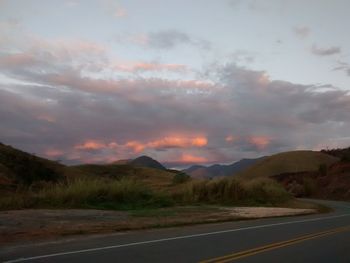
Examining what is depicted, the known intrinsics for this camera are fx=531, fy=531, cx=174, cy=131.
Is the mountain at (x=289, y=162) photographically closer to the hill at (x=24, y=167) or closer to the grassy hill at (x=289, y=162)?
the grassy hill at (x=289, y=162)

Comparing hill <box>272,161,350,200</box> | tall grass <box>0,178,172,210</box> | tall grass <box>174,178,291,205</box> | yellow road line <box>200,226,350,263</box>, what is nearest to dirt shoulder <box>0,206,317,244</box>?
tall grass <box>0,178,172,210</box>

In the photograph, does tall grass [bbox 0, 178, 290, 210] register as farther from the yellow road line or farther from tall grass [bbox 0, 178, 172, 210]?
the yellow road line

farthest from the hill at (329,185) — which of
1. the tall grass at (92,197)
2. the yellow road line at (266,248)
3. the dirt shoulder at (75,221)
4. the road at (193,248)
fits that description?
the road at (193,248)

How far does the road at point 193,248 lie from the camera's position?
1197cm

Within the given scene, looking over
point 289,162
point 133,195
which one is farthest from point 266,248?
point 289,162

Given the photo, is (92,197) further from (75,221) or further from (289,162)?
(289,162)

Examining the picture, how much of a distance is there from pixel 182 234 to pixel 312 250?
185 inches

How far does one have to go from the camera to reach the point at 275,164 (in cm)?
13462

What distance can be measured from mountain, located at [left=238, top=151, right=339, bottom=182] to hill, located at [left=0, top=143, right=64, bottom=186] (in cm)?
8112

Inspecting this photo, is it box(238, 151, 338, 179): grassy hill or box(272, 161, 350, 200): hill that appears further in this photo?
box(238, 151, 338, 179): grassy hill

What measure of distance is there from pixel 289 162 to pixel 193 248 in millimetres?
123586

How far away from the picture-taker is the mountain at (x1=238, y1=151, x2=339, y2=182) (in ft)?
420

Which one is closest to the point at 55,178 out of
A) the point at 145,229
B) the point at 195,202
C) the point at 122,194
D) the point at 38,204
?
the point at 195,202

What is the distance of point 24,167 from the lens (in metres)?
44.0
